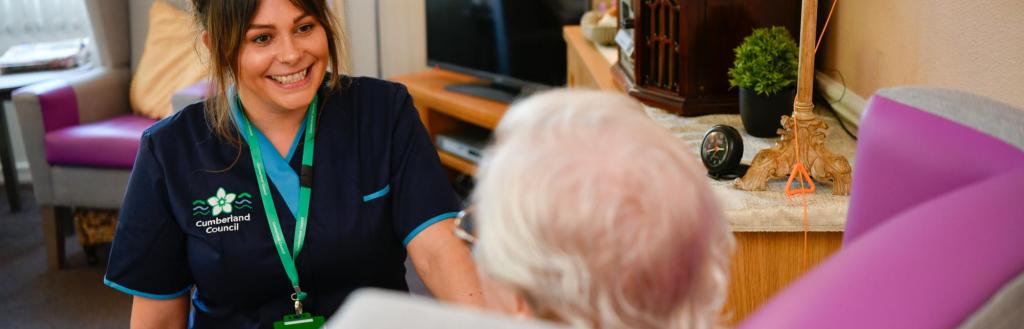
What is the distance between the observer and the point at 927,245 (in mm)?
Result: 704

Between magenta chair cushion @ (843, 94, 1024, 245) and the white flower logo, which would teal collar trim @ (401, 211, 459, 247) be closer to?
the white flower logo

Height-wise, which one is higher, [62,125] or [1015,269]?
[1015,269]

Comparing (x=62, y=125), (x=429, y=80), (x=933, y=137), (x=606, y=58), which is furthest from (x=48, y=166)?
(x=933, y=137)

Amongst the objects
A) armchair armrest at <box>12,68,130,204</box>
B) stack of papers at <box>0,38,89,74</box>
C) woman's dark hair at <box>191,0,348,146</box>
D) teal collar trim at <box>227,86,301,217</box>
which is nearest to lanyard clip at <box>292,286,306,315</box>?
teal collar trim at <box>227,86,301,217</box>

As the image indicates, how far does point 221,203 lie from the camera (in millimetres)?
1598

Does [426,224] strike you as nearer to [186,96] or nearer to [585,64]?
[585,64]

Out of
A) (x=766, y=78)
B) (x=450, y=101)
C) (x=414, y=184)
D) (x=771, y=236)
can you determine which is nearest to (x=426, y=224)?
(x=414, y=184)

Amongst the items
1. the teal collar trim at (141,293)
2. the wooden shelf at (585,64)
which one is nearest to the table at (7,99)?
the wooden shelf at (585,64)

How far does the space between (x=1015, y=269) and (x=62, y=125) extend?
10.6 ft

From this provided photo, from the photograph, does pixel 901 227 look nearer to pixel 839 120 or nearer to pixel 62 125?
pixel 839 120

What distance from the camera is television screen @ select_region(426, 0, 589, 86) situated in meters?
3.66

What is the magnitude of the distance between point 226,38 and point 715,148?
2.58 ft

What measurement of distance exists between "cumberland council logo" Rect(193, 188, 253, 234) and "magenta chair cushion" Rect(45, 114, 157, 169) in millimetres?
1754

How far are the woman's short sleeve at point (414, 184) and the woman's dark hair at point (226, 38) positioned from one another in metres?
0.15
